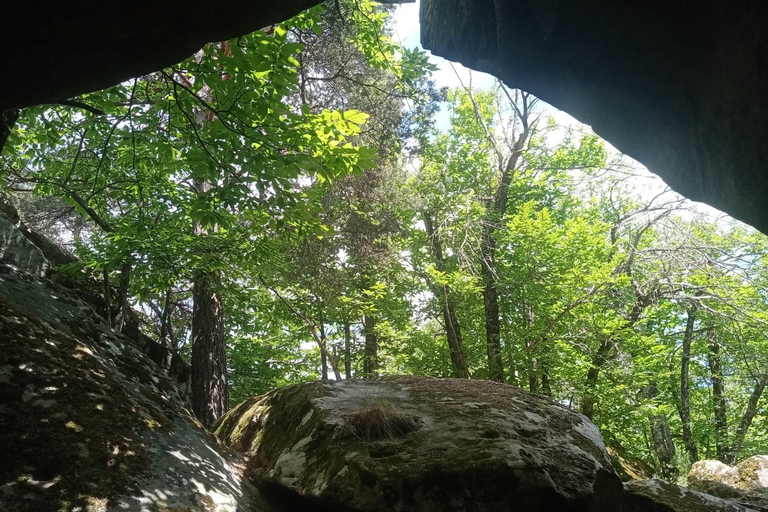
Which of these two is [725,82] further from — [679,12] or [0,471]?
[0,471]

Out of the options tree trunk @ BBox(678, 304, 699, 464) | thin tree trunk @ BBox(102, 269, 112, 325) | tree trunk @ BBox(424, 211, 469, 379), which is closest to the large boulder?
tree trunk @ BBox(424, 211, 469, 379)

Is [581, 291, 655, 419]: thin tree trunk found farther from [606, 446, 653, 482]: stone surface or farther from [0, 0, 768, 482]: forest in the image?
[606, 446, 653, 482]: stone surface

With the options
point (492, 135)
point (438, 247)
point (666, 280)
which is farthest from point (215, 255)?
point (666, 280)

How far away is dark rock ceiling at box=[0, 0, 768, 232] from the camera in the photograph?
7.30ft

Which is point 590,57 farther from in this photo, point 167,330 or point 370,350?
point 370,350

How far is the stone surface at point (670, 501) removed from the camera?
14.7ft

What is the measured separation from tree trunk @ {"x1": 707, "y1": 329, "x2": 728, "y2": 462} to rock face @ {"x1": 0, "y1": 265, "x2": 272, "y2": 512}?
57.2 ft

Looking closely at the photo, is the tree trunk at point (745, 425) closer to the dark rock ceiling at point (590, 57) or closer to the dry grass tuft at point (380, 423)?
the dark rock ceiling at point (590, 57)

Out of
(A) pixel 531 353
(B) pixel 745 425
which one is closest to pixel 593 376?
(A) pixel 531 353

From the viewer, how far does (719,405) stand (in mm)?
16922

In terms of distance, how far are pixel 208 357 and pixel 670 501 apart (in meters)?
6.90

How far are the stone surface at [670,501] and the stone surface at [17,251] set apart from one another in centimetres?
652

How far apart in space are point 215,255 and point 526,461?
15.7 feet

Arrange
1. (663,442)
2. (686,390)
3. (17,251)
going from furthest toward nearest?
(686,390) → (663,442) → (17,251)
